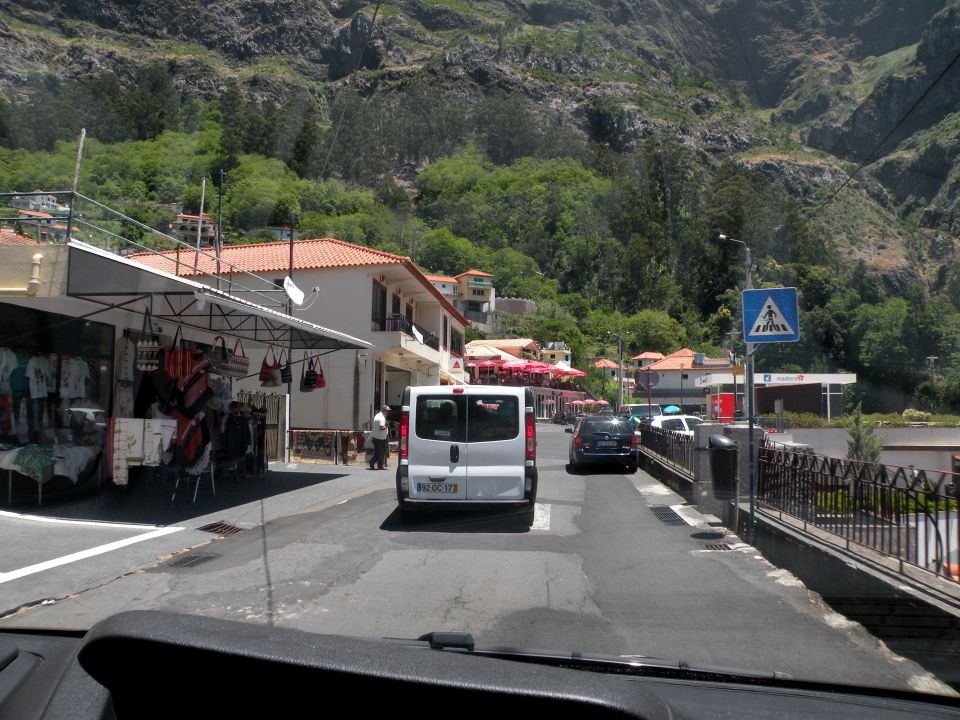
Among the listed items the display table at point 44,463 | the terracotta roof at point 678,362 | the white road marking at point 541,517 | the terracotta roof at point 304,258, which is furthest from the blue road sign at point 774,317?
the terracotta roof at point 678,362

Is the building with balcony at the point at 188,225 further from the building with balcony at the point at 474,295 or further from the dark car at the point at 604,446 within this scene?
the building with balcony at the point at 474,295

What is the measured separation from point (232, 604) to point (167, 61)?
97172 mm

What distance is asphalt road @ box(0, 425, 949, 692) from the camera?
17.4 ft

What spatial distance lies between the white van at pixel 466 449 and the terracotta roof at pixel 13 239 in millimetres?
5595

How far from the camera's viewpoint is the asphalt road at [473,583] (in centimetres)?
531

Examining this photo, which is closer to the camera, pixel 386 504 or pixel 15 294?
pixel 15 294

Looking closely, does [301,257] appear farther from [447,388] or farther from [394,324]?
[447,388]

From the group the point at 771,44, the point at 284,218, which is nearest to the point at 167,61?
the point at 284,218

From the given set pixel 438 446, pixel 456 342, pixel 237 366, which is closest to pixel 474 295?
pixel 456 342

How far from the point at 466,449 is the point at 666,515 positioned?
3.38 metres

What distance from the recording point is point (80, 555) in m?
8.62

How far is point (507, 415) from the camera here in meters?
11.5

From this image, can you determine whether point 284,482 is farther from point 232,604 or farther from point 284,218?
point 284,218

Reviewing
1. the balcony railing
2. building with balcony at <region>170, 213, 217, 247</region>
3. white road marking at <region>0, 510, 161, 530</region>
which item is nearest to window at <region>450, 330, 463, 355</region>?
the balcony railing
